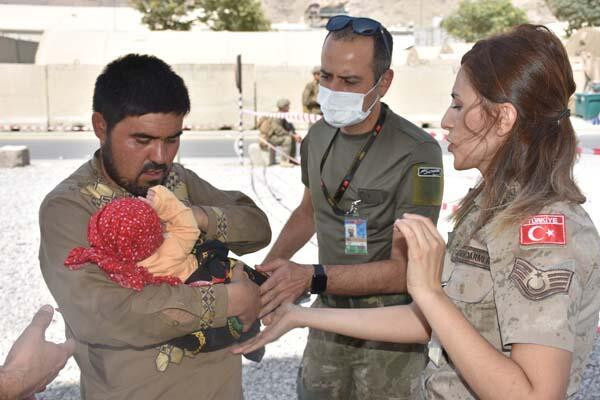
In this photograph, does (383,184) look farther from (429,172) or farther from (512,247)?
(512,247)

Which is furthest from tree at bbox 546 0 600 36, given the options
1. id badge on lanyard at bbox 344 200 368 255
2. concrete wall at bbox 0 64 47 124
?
id badge on lanyard at bbox 344 200 368 255

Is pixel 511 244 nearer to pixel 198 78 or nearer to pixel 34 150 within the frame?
pixel 34 150

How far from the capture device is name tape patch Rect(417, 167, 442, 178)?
2844 millimetres

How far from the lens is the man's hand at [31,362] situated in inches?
70.5

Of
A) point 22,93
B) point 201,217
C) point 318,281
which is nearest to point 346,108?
point 318,281

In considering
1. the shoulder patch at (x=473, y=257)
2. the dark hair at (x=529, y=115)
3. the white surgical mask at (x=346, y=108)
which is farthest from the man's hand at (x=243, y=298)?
the white surgical mask at (x=346, y=108)

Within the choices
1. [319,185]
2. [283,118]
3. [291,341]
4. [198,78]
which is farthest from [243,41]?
[319,185]

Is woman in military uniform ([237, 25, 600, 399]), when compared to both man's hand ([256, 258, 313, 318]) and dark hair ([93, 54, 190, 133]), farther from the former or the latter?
Answer: dark hair ([93, 54, 190, 133])

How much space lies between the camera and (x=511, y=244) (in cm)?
169

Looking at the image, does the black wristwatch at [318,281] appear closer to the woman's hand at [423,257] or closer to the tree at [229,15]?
the woman's hand at [423,257]

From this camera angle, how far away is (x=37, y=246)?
26.6 feet

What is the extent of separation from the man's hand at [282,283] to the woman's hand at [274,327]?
0.12 ft

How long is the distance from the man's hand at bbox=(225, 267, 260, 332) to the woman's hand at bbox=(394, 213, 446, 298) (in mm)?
546

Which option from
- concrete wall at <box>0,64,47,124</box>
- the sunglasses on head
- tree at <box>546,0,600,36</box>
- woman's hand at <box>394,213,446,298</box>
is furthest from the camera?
tree at <box>546,0,600,36</box>
